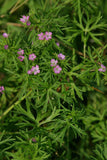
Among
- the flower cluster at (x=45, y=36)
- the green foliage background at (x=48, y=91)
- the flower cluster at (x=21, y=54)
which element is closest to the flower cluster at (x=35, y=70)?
the green foliage background at (x=48, y=91)

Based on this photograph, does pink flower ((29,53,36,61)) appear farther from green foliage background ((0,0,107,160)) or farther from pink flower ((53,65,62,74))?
pink flower ((53,65,62,74))

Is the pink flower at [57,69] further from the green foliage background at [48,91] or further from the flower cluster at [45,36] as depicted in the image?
the flower cluster at [45,36]

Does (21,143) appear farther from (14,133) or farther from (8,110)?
(8,110)

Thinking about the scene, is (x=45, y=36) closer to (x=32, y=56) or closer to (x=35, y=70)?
(x=32, y=56)

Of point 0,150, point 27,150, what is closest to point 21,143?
point 27,150

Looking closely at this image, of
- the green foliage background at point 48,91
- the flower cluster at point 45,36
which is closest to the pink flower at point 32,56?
the green foliage background at point 48,91

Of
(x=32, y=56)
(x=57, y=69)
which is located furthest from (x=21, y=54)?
(x=57, y=69)

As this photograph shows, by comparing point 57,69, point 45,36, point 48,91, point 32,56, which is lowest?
point 48,91

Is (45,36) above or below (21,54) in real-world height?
above

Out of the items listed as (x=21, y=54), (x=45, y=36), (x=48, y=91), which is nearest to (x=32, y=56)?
(x=21, y=54)

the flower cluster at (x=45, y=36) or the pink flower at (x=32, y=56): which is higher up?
the flower cluster at (x=45, y=36)

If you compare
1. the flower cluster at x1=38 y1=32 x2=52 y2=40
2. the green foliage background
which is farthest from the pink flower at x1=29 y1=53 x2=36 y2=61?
the flower cluster at x1=38 y1=32 x2=52 y2=40
